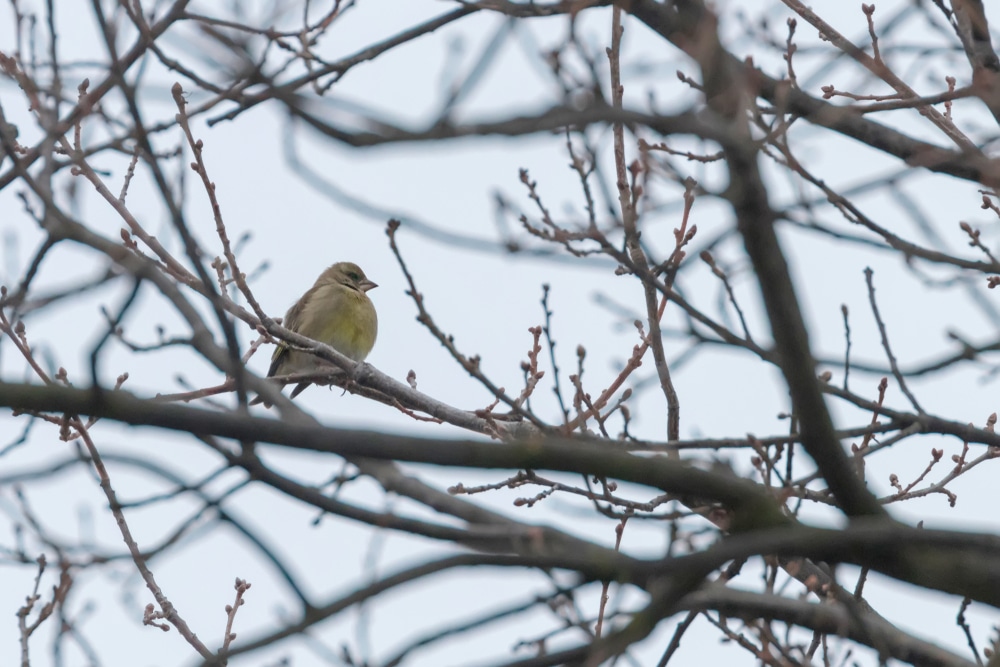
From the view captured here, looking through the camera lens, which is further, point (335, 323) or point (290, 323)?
point (290, 323)

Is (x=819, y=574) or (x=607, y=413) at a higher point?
Result: (x=607, y=413)

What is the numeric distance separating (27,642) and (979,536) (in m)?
4.25

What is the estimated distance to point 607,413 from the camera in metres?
5.76

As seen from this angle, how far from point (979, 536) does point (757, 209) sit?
1.12 m

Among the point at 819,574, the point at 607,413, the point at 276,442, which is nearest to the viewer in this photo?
the point at 276,442

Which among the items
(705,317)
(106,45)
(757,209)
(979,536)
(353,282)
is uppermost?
(353,282)

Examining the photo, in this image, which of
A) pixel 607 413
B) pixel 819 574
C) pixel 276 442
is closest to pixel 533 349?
pixel 607 413

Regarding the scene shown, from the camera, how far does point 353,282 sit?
1344cm

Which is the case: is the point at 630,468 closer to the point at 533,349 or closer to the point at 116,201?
the point at 533,349

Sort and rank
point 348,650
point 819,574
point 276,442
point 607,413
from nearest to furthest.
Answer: point 276,442 < point 348,650 < point 819,574 < point 607,413

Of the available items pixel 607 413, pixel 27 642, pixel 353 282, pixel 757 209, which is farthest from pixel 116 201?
pixel 353 282

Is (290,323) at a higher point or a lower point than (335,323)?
higher

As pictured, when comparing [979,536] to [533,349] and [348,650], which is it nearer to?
[348,650]

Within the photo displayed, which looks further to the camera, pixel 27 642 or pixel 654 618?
pixel 27 642
